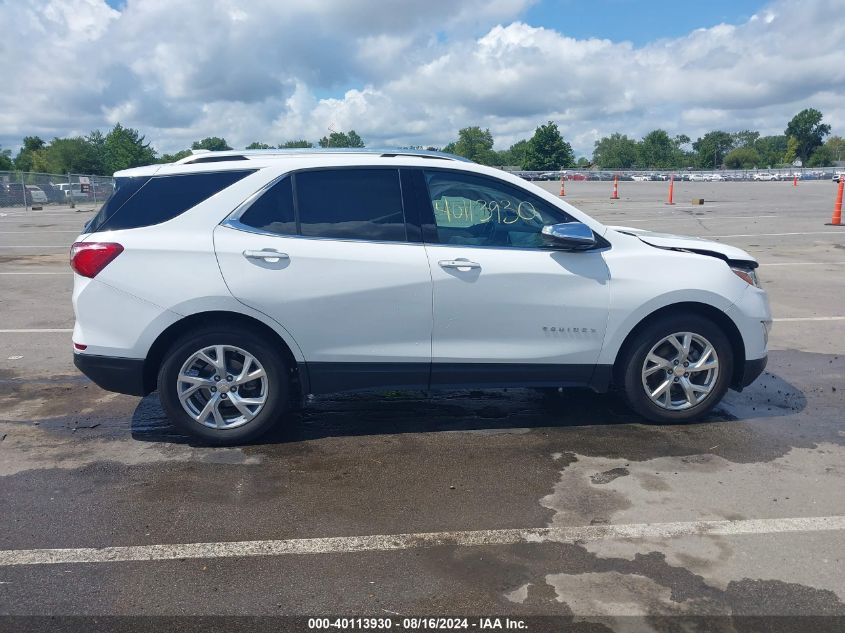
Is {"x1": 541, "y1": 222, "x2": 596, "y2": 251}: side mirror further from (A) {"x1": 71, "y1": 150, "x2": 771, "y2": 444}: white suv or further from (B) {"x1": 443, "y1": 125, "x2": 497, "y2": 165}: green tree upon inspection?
(B) {"x1": 443, "y1": 125, "x2": 497, "y2": 165}: green tree

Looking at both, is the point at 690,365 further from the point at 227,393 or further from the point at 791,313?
the point at 791,313

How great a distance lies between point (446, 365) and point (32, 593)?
2.62 meters

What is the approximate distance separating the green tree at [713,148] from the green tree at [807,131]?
1229 cm

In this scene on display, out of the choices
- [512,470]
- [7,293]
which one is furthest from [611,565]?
[7,293]

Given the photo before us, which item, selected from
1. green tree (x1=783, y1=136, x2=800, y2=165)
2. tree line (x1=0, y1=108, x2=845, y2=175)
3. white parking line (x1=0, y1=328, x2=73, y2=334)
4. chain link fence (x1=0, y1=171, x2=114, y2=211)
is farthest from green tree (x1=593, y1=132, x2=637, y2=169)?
white parking line (x1=0, y1=328, x2=73, y2=334)

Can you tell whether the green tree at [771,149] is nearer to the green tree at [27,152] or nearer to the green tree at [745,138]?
the green tree at [745,138]

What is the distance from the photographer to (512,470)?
14.1ft

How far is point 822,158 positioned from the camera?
12275 cm

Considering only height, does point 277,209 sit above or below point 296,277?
above

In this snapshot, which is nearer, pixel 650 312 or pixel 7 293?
pixel 650 312

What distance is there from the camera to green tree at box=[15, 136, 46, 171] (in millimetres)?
92875

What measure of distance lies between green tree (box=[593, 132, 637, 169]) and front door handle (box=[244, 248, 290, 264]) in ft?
460

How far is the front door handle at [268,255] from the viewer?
175 inches

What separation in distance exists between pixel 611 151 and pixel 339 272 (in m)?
155
